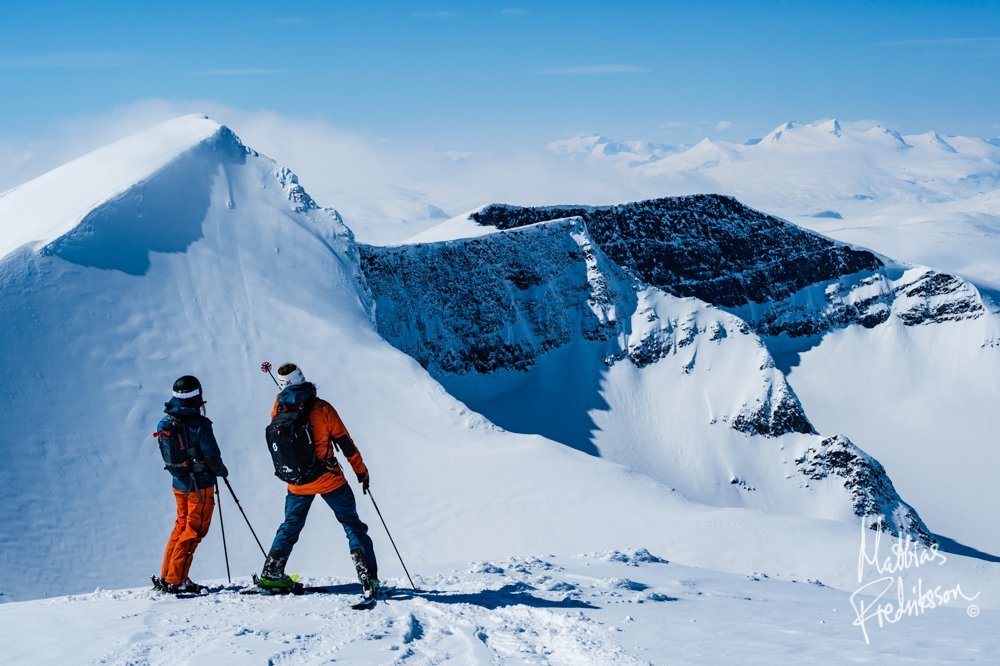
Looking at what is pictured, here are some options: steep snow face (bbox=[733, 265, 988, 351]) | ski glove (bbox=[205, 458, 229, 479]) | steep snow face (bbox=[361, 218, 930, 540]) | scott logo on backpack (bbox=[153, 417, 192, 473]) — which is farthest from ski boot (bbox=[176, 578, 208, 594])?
steep snow face (bbox=[733, 265, 988, 351])

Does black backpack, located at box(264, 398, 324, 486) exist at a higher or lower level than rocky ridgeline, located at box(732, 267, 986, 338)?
lower

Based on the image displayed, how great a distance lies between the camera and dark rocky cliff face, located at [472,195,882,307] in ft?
284

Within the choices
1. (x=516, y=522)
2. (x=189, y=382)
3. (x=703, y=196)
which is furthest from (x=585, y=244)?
(x=189, y=382)

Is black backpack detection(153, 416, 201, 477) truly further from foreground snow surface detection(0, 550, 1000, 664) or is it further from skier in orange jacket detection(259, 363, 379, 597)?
foreground snow surface detection(0, 550, 1000, 664)

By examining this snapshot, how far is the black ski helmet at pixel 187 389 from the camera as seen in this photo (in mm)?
11398

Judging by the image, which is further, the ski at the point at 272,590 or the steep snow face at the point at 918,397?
the steep snow face at the point at 918,397

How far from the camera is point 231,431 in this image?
30.5 metres

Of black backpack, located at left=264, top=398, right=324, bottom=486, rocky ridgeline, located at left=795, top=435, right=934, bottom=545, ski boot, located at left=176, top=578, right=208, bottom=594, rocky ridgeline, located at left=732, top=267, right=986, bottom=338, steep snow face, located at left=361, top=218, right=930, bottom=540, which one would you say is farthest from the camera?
rocky ridgeline, located at left=732, top=267, right=986, bottom=338

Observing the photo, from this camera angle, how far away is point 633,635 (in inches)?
387

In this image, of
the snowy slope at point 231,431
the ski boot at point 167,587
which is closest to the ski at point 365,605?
the ski boot at point 167,587

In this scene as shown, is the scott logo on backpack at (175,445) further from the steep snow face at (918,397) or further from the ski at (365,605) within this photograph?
the steep snow face at (918,397)

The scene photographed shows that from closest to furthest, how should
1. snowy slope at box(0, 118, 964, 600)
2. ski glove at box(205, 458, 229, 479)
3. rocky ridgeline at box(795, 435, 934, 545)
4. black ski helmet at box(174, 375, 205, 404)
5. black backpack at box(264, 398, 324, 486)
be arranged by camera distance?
black backpack at box(264, 398, 324, 486), black ski helmet at box(174, 375, 205, 404), ski glove at box(205, 458, 229, 479), snowy slope at box(0, 118, 964, 600), rocky ridgeline at box(795, 435, 934, 545)

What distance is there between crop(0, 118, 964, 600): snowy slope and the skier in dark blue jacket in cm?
1095

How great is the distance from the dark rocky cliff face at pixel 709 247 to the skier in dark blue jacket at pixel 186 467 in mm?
72577
